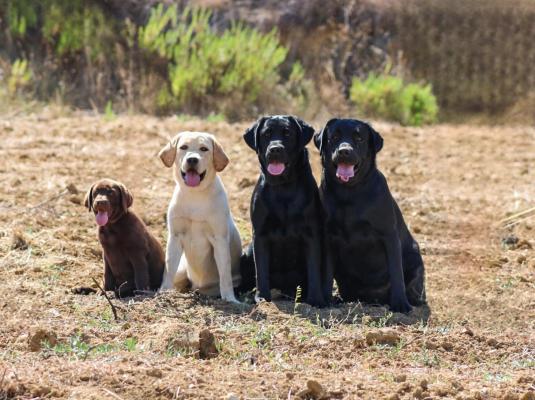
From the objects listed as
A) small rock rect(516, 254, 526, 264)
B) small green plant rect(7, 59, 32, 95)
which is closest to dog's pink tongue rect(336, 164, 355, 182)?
small rock rect(516, 254, 526, 264)

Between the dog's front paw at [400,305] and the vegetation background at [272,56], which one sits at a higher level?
the vegetation background at [272,56]

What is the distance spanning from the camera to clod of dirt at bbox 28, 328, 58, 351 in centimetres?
581

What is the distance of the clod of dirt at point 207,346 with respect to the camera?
18.9 ft

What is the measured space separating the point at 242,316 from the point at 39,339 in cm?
139

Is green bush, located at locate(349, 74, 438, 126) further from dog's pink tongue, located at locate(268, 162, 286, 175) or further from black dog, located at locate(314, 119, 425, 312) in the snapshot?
dog's pink tongue, located at locate(268, 162, 286, 175)

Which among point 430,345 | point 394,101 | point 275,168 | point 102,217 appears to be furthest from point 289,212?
point 394,101

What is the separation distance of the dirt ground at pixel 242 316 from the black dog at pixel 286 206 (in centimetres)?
31

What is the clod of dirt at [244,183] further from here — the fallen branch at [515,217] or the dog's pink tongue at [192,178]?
the dog's pink tongue at [192,178]

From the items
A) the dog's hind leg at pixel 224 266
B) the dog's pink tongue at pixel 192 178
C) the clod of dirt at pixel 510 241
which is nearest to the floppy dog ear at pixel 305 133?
the dog's pink tongue at pixel 192 178

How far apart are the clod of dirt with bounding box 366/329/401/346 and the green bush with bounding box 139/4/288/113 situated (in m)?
9.64

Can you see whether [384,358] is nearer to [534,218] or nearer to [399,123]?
[534,218]

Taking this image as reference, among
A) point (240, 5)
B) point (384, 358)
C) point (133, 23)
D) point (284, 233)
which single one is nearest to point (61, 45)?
point (133, 23)

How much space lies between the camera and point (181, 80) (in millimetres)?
15414

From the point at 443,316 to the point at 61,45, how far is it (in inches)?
427
